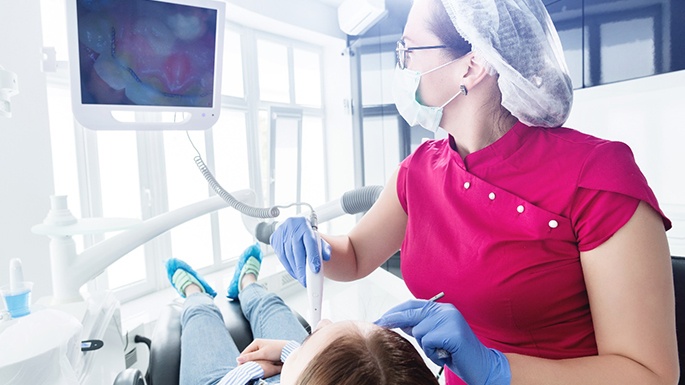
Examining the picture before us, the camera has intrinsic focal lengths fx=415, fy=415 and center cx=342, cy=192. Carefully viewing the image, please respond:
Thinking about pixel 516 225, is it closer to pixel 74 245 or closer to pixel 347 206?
pixel 347 206

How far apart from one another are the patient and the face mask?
1.72ft

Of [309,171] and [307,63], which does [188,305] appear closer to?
[309,171]

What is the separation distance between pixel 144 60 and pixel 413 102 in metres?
0.76

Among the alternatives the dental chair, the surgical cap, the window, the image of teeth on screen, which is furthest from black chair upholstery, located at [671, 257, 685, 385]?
the window

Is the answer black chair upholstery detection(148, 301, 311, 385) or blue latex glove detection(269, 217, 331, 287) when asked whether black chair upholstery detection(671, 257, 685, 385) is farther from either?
black chair upholstery detection(148, 301, 311, 385)

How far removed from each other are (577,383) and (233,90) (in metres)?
3.26

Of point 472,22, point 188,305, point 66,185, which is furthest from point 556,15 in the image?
point 66,185

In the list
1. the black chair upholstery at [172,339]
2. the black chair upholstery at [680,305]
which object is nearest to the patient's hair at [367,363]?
the black chair upholstery at [680,305]

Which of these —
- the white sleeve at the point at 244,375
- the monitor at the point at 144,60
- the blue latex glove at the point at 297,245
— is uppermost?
the monitor at the point at 144,60

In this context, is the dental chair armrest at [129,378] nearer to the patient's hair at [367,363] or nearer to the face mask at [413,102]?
the patient's hair at [367,363]

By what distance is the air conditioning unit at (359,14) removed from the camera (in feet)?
10.6

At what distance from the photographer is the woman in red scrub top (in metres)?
0.68

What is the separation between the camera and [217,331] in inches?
60.6

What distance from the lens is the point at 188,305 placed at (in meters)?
1.74
